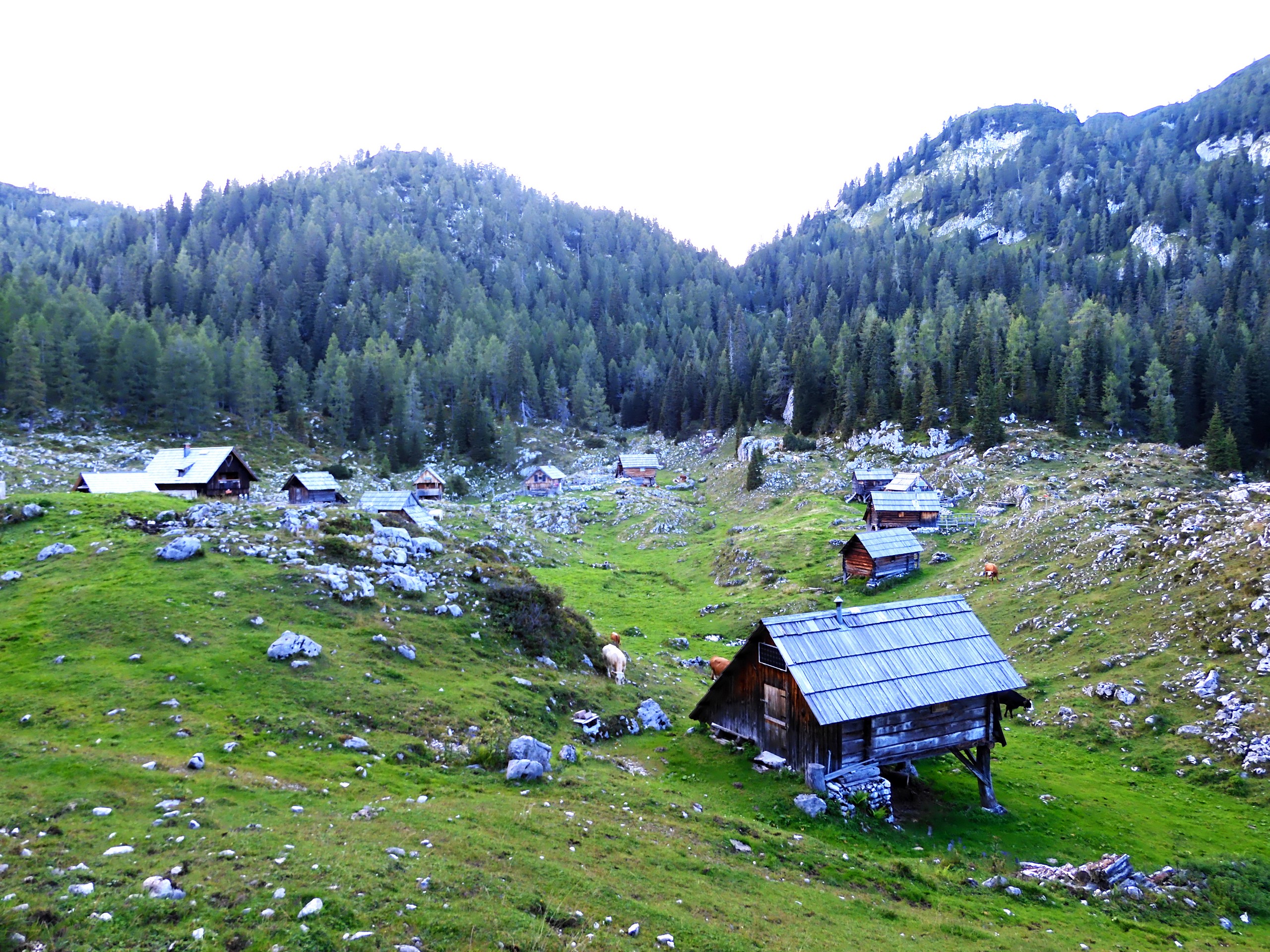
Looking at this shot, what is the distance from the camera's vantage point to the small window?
2470 cm

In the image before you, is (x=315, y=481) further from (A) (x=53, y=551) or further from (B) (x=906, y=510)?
(B) (x=906, y=510)

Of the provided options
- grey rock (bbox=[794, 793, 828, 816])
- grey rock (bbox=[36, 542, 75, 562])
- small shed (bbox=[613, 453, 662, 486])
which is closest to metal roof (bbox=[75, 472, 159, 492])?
grey rock (bbox=[36, 542, 75, 562])

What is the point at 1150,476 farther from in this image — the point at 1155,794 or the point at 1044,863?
the point at 1044,863

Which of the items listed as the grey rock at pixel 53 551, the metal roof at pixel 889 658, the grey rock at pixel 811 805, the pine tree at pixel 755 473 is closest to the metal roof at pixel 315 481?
the grey rock at pixel 53 551

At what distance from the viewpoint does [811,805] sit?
71.5 feet

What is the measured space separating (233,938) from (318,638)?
15963 millimetres

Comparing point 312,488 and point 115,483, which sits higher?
point 312,488

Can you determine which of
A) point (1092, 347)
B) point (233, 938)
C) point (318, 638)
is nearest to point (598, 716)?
point (318, 638)

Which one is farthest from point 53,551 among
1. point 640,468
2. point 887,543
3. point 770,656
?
point 640,468

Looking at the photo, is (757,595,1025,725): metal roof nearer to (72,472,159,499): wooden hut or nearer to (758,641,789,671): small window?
(758,641,789,671): small window

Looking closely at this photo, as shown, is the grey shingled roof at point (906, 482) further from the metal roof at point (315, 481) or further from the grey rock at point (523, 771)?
the grey rock at point (523, 771)

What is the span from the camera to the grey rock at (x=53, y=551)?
93.9ft

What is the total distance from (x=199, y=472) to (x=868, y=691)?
59911 mm

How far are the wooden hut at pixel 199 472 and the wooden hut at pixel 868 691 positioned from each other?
52.8 meters
